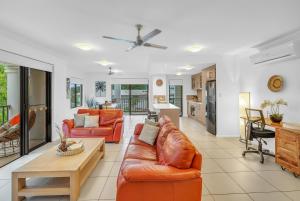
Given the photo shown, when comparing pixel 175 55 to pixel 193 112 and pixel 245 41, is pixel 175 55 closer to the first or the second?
pixel 245 41

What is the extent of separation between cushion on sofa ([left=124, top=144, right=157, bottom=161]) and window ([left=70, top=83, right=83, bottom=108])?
589cm

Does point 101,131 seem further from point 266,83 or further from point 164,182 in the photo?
point 266,83

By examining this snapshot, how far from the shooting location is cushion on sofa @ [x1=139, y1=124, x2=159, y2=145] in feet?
12.0

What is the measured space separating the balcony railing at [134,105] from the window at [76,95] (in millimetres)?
2324

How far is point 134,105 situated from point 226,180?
27.7ft

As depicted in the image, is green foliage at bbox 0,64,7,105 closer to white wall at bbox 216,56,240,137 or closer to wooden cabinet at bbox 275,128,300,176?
white wall at bbox 216,56,240,137

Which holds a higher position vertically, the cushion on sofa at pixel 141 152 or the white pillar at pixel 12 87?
the white pillar at pixel 12 87

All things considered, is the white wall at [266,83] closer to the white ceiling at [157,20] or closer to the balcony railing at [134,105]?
the white ceiling at [157,20]

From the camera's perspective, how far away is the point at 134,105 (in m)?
11.2

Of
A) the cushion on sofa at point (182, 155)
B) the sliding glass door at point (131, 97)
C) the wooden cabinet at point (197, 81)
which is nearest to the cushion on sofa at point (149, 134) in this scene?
the cushion on sofa at point (182, 155)

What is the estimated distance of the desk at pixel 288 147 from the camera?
3.12 metres

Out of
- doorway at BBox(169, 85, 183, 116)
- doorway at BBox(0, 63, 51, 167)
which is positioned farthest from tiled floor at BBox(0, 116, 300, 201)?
doorway at BBox(169, 85, 183, 116)

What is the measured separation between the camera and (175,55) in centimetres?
564

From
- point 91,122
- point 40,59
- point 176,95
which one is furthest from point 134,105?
point 40,59
